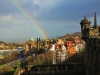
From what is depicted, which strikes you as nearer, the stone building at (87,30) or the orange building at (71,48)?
the stone building at (87,30)

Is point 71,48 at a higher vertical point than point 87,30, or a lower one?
lower

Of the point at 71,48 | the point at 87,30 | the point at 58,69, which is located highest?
the point at 87,30

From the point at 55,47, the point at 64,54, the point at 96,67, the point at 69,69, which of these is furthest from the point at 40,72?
the point at 55,47

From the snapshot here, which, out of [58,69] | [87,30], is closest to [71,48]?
[58,69]

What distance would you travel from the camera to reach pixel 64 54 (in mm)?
61500

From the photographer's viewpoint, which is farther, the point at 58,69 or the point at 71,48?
the point at 71,48

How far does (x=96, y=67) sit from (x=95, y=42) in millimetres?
1910

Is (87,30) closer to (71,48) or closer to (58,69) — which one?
(58,69)

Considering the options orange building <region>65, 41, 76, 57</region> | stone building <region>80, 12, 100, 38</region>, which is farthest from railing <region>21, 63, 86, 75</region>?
orange building <region>65, 41, 76, 57</region>

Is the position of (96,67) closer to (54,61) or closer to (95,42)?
(95,42)

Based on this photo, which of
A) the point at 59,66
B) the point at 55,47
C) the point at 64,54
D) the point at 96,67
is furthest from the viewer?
the point at 55,47

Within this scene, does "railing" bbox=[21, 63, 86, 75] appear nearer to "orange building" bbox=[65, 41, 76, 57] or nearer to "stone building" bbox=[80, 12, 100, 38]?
"stone building" bbox=[80, 12, 100, 38]

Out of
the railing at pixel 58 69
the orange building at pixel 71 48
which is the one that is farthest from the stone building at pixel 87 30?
the orange building at pixel 71 48

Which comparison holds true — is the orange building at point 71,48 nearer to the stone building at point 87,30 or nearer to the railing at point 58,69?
the railing at point 58,69
